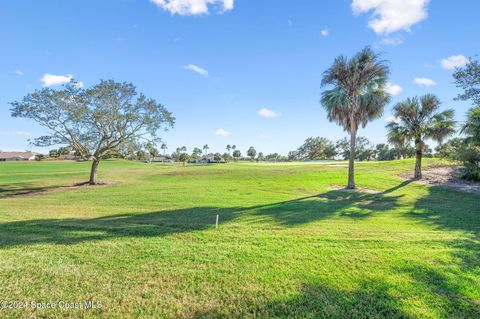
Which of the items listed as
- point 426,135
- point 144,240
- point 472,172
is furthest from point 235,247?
point 472,172

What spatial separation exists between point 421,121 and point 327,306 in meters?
22.9

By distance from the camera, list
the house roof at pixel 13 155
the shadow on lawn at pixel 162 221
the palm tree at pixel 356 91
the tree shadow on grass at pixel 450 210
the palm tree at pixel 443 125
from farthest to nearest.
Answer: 1. the house roof at pixel 13 155
2. the palm tree at pixel 443 125
3. the palm tree at pixel 356 91
4. the tree shadow on grass at pixel 450 210
5. the shadow on lawn at pixel 162 221

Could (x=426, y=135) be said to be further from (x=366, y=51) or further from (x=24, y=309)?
(x=24, y=309)

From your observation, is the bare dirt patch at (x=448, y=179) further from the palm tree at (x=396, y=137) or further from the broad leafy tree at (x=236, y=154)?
the broad leafy tree at (x=236, y=154)

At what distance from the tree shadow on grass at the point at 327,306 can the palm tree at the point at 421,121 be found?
844 inches

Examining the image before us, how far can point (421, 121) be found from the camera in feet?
69.4

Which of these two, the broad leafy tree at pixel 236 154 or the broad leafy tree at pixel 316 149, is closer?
the broad leafy tree at pixel 316 149

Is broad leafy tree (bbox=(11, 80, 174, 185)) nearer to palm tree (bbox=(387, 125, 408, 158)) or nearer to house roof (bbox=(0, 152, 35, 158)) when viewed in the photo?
palm tree (bbox=(387, 125, 408, 158))

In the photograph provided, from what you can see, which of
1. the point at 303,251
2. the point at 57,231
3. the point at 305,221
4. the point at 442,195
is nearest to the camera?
the point at 303,251

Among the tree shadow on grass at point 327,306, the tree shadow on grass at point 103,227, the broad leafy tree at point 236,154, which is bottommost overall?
the tree shadow on grass at point 103,227

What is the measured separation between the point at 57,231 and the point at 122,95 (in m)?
16.5

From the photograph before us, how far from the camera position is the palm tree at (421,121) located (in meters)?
20.5

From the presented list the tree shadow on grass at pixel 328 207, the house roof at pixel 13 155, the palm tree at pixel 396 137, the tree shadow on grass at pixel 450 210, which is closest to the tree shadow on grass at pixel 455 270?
the tree shadow on grass at pixel 450 210

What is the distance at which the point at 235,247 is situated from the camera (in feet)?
19.5
